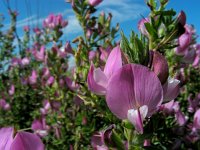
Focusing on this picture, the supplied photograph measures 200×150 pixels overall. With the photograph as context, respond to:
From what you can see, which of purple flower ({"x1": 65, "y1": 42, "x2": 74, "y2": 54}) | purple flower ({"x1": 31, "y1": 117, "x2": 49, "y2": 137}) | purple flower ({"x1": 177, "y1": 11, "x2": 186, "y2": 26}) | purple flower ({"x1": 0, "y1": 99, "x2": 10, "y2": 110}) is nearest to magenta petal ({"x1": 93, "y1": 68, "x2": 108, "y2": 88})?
→ purple flower ({"x1": 177, "y1": 11, "x2": 186, "y2": 26})

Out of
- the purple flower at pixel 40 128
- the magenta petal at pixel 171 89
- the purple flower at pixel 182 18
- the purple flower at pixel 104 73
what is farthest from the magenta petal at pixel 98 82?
the purple flower at pixel 40 128

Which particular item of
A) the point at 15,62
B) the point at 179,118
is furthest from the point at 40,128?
the point at 15,62

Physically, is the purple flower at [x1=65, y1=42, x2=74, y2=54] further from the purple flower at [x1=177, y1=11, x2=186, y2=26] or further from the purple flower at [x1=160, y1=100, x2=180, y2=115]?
the purple flower at [x1=177, y1=11, x2=186, y2=26]

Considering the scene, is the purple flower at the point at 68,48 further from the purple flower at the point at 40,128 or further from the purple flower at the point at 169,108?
the purple flower at the point at 40,128

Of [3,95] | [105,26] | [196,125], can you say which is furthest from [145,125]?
[3,95]

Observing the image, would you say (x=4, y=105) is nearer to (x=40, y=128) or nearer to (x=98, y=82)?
(x=40, y=128)
